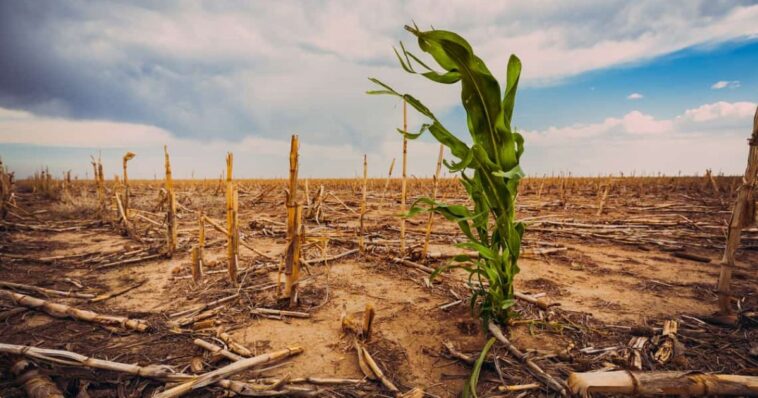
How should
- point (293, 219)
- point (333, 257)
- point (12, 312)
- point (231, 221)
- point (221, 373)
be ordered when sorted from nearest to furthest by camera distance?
1. point (221, 373)
2. point (293, 219)
3. point (12, 312)
4. point (231, 221)
5. point (333, 257)

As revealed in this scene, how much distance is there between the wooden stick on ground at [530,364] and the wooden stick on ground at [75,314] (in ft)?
9.44

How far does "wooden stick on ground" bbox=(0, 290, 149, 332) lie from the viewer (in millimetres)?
2984

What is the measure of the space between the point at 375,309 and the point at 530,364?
1441mm

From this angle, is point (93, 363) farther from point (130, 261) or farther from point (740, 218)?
point (740, 218)

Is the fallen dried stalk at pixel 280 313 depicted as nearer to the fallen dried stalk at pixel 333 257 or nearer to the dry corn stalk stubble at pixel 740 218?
the fallen dried stalk at pixel 333 257

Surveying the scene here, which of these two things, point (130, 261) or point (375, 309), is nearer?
point (375, 309)

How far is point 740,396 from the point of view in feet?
6.69

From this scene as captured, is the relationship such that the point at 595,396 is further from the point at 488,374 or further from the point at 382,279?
the point at 382,279

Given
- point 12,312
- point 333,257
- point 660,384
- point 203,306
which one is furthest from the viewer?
point 333,257

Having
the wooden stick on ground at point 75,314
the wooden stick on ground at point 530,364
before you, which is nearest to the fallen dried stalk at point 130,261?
the wooden stick on ground at point 75,314

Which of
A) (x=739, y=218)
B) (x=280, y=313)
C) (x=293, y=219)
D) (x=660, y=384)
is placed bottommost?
(x=280, y=313)

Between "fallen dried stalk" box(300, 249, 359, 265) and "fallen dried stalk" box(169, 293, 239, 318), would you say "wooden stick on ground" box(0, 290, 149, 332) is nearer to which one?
"fallen dried stalk" box(169, 293, 239, 318)

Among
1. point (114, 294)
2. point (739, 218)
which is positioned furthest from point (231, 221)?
point (739, 218)

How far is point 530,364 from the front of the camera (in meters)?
2.31
